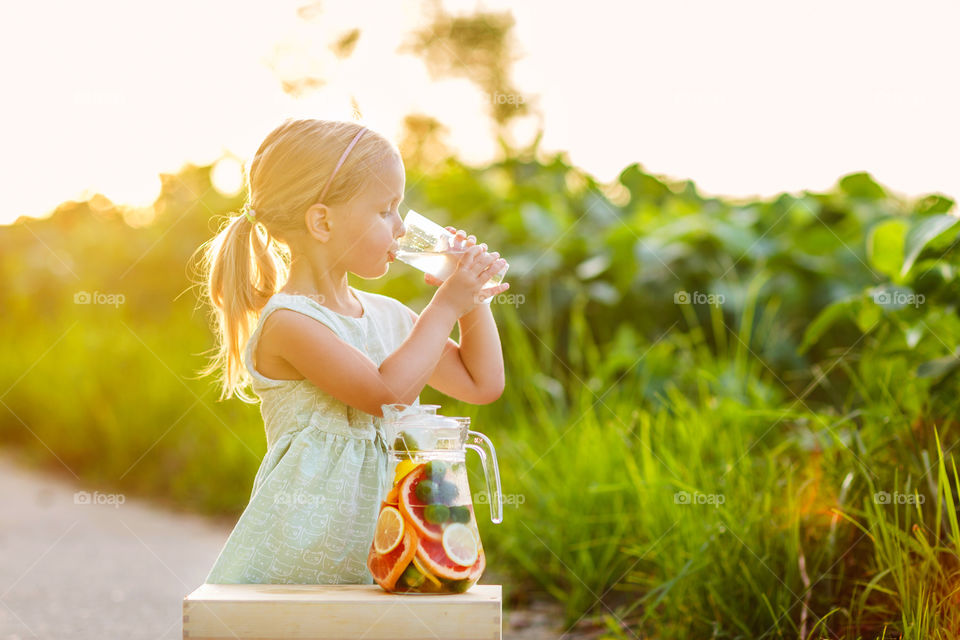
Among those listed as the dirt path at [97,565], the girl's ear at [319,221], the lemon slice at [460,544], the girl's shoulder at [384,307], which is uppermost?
the girl's ear at [319,221]

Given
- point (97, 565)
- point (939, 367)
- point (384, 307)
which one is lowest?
point (97, 565)

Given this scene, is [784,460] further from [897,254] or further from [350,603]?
[350,603]

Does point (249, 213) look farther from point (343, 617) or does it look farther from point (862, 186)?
point (862, 186)

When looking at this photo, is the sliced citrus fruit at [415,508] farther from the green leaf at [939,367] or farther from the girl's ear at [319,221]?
the green leaf at [939,367]

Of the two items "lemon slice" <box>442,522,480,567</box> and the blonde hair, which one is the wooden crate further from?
the blonde hair

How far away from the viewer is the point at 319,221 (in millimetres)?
1812

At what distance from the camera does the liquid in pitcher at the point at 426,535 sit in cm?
148

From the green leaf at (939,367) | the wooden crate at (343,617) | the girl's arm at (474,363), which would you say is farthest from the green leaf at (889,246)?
the wooden crate at (343,617)

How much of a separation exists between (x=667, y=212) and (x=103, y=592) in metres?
3.31

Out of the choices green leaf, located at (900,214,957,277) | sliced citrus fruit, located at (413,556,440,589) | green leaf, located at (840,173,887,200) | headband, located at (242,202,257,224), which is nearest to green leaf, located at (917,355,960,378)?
green leaf, located at (900,214,957,277)

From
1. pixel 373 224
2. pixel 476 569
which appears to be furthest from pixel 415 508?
pixel 373 224

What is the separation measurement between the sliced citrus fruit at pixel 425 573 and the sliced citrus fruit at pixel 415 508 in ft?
0.13

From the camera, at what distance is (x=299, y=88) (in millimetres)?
4996

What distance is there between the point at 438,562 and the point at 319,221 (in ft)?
2.23
